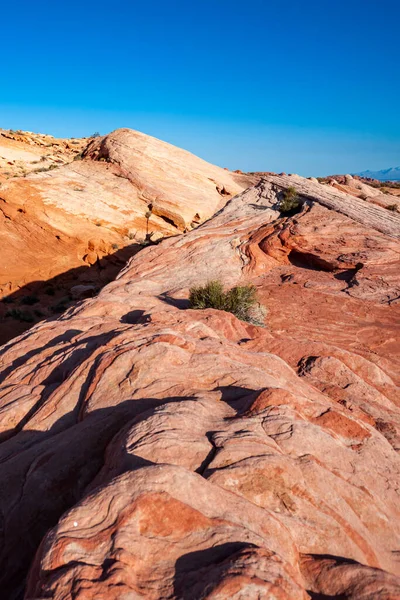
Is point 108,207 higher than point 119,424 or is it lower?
higher

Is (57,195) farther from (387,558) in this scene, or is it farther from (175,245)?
(387,558)

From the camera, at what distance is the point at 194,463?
3.94m

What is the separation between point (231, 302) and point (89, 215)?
12.7 meters

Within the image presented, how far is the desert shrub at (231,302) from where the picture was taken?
36.9ft

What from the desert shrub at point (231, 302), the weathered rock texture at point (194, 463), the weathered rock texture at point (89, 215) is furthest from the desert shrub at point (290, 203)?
the weathered rock texture at point (194, 463)

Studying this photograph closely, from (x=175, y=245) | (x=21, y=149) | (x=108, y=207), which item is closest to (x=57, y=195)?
(x=108, y=207)

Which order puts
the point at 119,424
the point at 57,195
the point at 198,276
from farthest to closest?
1. the point at 57,195
2. the point at 198,276
3. the point at 119,424

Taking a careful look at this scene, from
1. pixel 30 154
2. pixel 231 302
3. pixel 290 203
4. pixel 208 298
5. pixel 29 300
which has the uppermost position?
pixel 30 154

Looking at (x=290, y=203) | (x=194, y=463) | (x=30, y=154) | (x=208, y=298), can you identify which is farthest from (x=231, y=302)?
(x=30, y=154)

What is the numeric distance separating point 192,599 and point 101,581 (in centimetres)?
61

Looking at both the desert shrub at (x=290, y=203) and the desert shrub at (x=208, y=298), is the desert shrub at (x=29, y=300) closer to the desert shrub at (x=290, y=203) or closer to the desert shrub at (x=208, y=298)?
the desert shrub at (x=208, y=298)

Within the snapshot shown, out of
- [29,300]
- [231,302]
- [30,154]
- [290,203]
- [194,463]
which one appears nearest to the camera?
[194,463]

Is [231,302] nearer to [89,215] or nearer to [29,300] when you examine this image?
Answer: [29,300]

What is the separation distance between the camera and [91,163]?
25.9 m
